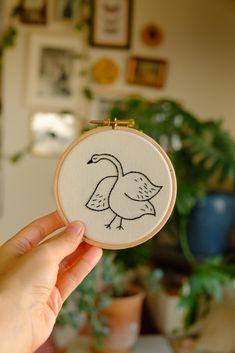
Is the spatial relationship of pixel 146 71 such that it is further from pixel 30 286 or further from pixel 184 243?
pixel 30 286

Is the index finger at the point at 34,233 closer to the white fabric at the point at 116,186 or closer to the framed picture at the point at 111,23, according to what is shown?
the white fabric at the point at 116,186

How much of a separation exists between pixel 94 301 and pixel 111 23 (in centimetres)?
136

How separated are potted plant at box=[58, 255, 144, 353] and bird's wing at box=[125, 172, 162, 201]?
31.4 inches

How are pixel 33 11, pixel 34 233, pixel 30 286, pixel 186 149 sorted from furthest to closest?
pixel 33 11 < pixel 186 149 < pixel 34 233 < pixel 30 286

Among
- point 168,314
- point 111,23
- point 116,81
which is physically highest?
point 111,23

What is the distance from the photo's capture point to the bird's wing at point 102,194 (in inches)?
27.4

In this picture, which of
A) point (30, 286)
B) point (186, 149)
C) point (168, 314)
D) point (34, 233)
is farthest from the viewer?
point (168, 314)

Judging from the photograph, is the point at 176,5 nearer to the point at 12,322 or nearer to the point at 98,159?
the point at 98,159

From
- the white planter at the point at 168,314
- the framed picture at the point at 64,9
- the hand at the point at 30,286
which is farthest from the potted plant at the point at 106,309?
the framed picture at the point at 64,9

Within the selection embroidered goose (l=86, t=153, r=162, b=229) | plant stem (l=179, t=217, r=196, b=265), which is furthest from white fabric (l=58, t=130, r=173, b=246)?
plant stem (l=179, t=217, r=196, b=265)

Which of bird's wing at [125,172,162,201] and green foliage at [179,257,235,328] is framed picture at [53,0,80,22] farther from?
bird's wing at [125,172,162,201]

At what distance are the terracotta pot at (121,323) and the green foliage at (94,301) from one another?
42 mm

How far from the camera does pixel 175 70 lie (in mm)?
2088

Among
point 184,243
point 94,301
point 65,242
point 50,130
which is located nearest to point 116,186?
point 65,242
